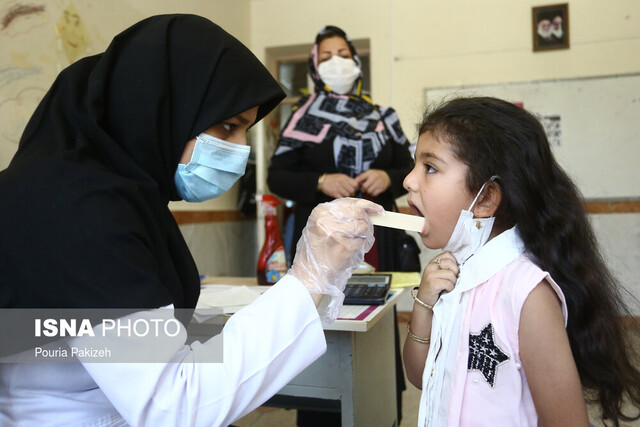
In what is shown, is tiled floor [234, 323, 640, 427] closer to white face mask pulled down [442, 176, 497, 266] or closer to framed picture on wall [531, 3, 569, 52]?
white face mask pulled down [442, 176, 497, 266]

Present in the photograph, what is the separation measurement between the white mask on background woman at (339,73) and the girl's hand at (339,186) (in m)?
0.53

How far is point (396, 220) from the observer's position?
979 millimetres

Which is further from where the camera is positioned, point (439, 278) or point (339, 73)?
point (339, 73)

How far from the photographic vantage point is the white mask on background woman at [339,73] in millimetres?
2293

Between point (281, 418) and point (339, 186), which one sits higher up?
point (339, 186)

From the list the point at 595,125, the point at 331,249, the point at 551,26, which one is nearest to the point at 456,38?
the point at 551,26

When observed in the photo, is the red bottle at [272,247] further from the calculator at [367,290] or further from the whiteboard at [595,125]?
the whiteboard at [595,125]

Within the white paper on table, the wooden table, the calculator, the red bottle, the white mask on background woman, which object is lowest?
the wooden table

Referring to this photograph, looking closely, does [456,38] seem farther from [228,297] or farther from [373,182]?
[228,297]

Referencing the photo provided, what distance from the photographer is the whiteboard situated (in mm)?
3826

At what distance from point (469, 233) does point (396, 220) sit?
0.57 ft

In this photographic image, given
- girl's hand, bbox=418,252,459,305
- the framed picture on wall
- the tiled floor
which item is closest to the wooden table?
girl's hand, bbox=418,252,459,305

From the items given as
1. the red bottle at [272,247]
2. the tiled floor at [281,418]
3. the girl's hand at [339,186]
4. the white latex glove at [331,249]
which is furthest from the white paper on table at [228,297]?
the tiled floor at [281,418]

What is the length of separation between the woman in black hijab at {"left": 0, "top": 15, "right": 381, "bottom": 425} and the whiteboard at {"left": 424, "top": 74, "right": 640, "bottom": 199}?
3.25m
